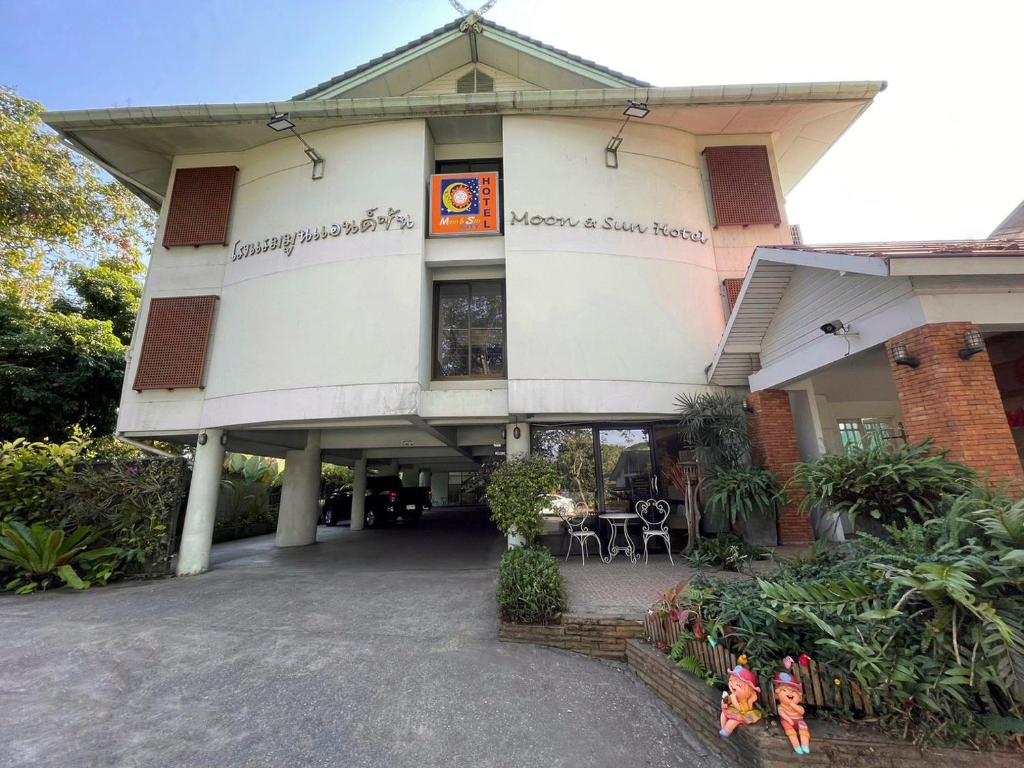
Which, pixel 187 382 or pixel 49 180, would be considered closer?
pixel 187 382

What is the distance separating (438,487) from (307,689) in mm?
24271

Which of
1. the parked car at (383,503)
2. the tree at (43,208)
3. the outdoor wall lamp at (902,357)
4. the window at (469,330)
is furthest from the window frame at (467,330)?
the tree at (43,208)

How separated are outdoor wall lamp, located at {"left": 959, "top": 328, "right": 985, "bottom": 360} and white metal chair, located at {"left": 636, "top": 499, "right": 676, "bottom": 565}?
4.43 meters

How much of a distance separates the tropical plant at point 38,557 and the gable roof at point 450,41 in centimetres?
926

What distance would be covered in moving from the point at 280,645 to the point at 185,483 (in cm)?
551

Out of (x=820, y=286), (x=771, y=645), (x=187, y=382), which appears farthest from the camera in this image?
(x=187, y=382)

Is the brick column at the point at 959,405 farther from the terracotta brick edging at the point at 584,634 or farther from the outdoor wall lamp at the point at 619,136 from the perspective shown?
the outdoor wall lamp at the point at 619,136

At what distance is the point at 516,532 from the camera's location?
22.7ft

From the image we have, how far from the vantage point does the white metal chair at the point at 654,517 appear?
24.0 ft

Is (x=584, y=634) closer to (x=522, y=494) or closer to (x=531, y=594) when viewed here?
(x=531, y=594)

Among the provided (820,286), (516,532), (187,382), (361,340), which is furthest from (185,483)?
(820,286)

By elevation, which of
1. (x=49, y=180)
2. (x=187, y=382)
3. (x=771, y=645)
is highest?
(x=49, y=180)

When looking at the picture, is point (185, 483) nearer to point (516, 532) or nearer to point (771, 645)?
point (516, 532)

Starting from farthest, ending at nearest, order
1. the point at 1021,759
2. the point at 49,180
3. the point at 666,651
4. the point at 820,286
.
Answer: the point at 49,180 < the point at 820,286 < the point at 666,651 < the point at 1021,759
